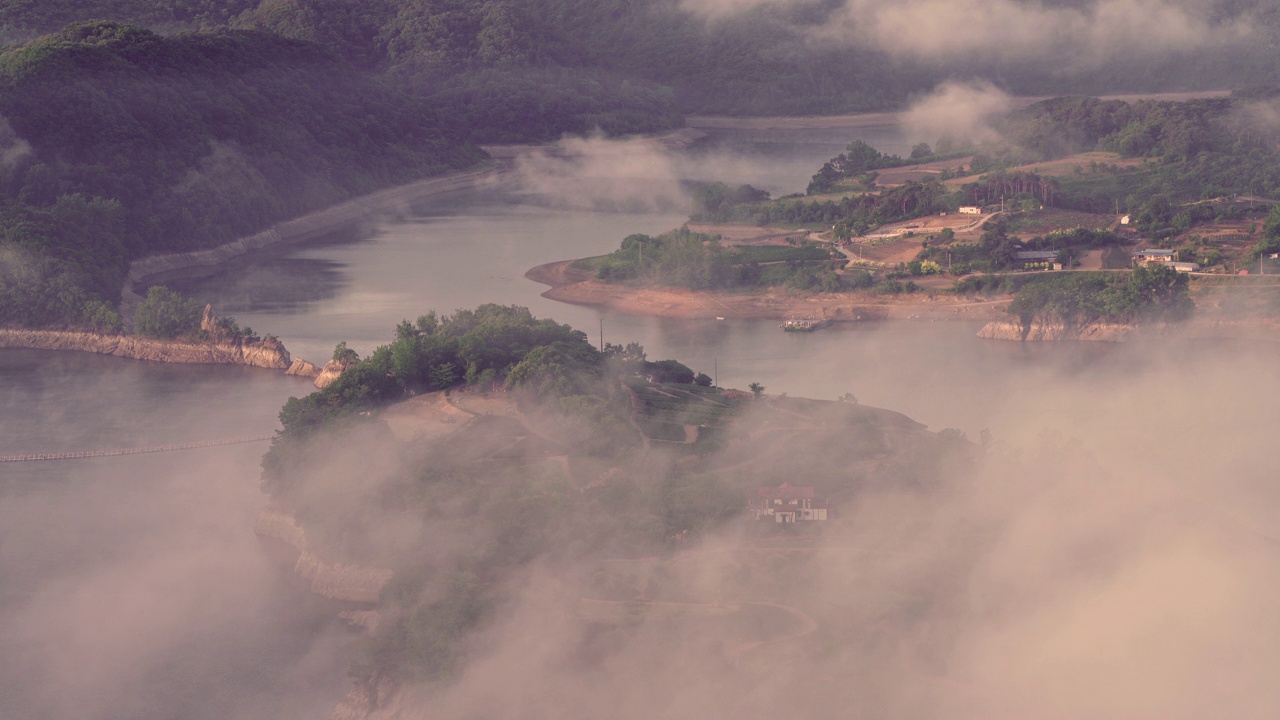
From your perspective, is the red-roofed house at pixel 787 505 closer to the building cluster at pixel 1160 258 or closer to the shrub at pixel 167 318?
the shrub at pixel 167 318

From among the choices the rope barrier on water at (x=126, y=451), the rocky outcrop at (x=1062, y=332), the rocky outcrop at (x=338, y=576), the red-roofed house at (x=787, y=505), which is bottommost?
the rocky outcrop at (x=338, y=576)

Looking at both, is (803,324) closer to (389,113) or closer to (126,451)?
(126,451)

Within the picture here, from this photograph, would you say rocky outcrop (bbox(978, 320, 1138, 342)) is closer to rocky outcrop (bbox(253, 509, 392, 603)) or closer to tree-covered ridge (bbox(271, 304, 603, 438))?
tree-covered ridge (bbox(271, 304, 603, 438))

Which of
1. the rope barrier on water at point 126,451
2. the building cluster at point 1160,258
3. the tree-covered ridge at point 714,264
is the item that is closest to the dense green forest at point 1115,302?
the building cluster at point 1160,258

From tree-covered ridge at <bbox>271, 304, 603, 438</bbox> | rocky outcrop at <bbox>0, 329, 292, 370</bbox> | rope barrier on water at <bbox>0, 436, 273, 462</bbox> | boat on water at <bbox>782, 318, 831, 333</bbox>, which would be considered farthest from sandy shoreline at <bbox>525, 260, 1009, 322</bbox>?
rope barrier on water at <bbox>0, 436, 273, 462</bbox>

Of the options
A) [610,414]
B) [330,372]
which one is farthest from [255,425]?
[610,414]

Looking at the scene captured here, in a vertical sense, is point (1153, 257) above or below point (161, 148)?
below
